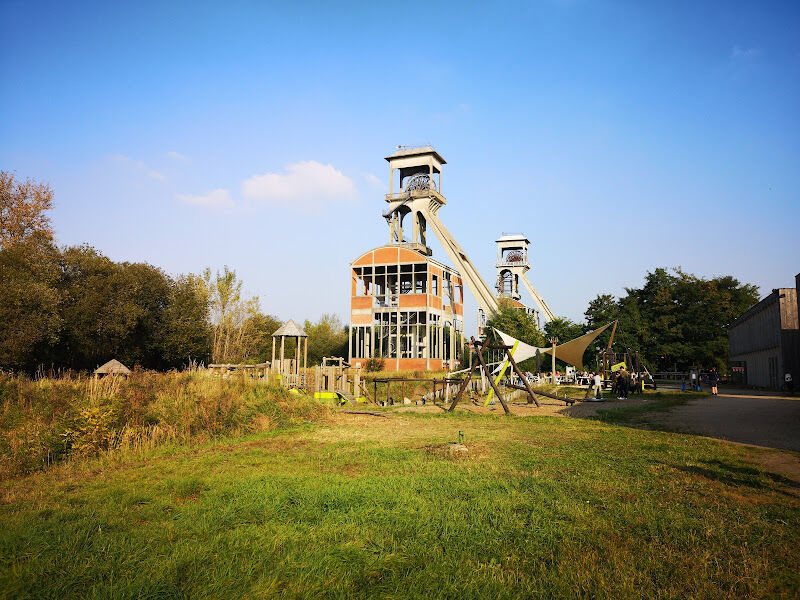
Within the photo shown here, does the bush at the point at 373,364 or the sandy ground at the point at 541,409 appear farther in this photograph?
the bush at the point at 373,364

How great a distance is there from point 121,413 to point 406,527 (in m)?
8.46

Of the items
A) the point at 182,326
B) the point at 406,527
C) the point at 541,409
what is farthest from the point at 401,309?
the point at 406,527

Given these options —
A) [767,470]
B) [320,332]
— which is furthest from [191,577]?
[320,332]

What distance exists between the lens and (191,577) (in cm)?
460

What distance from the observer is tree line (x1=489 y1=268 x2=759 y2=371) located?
153 ft

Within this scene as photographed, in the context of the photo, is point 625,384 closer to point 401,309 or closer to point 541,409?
point 541,409

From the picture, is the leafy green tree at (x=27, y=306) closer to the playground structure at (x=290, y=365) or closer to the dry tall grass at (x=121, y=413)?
the playground structure at (x=290, y=365)

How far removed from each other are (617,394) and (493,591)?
24.9m

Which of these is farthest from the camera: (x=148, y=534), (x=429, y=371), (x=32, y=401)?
(x=429, y=371)

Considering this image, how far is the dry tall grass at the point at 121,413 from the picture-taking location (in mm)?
9617

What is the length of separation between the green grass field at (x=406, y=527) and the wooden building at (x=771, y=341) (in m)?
20.6

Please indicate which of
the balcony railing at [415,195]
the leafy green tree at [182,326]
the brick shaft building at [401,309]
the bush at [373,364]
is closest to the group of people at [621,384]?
the brick shaft building at [401,309]

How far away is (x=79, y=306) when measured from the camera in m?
29.3

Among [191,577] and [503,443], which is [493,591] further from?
[503,443]
